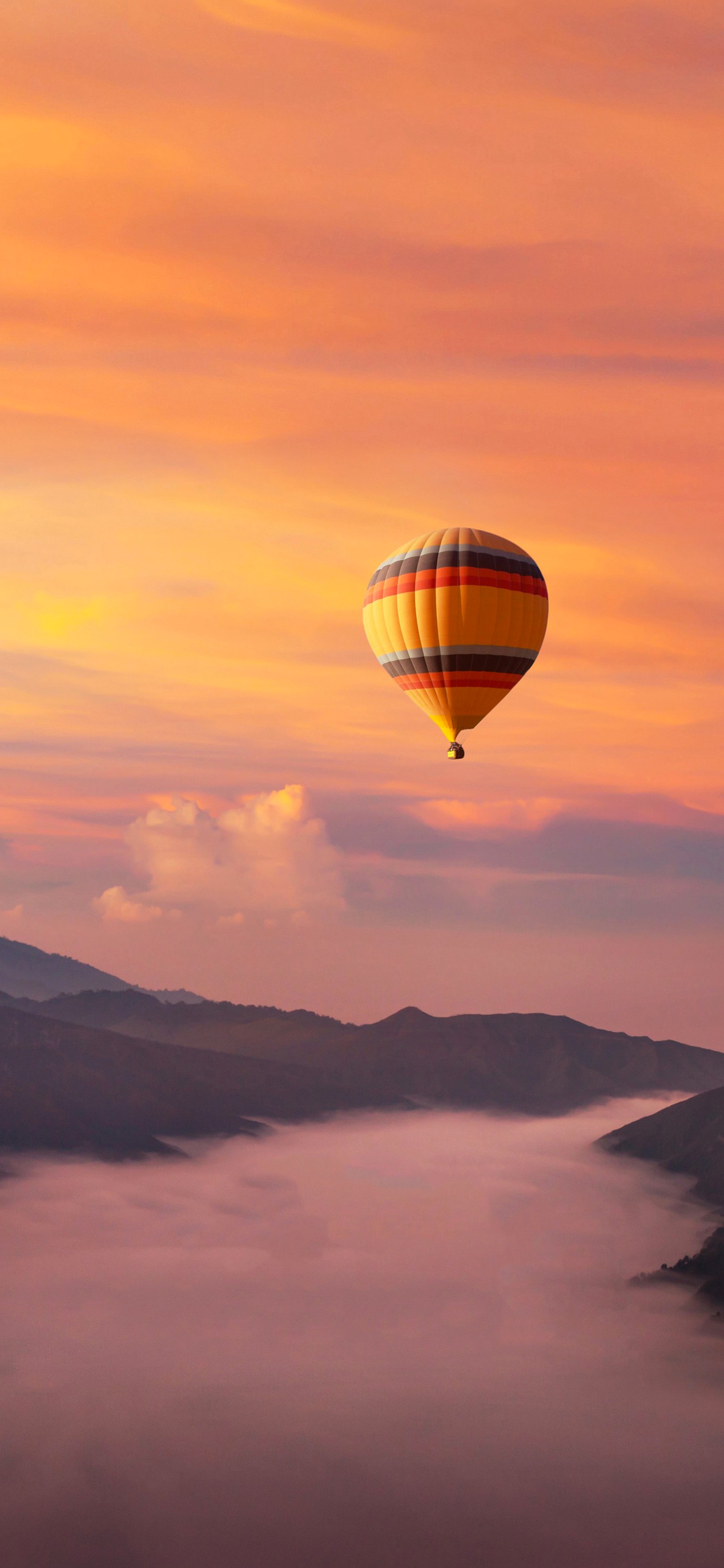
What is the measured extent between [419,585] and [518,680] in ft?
45.7

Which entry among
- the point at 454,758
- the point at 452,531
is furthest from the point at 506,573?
the point at 454,758

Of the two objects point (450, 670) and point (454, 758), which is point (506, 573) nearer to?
point (450, 670)

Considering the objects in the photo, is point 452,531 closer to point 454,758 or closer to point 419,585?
point 419,585

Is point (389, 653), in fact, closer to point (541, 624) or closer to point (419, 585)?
point (419, 585)

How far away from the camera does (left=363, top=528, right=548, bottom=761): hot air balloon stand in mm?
114562

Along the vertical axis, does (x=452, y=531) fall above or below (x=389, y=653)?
above

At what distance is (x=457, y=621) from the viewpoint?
4503 inches

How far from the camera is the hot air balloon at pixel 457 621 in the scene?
114562 mm

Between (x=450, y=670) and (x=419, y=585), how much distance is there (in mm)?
8488

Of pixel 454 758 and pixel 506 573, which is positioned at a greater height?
pixel 506 573

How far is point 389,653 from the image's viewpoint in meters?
119

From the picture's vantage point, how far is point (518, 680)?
120188 mm

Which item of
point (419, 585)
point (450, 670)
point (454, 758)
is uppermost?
point (419, 585)

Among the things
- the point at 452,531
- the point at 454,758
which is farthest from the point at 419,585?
the point at 454,758
